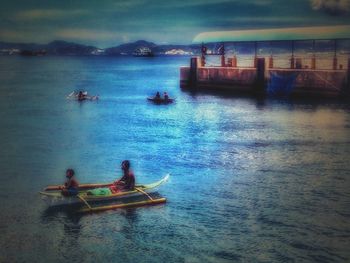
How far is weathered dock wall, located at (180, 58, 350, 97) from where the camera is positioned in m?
33.1

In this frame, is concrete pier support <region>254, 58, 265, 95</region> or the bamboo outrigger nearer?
the bamboo outrigger

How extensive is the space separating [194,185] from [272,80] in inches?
903

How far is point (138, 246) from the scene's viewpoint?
37.9 feet

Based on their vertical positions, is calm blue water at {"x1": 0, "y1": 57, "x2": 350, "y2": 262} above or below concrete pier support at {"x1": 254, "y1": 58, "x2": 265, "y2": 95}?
below

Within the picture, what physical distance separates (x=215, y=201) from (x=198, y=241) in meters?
2.76

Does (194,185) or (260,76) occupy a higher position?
(260,76)

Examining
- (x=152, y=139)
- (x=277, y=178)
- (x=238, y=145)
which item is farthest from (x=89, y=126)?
(x=277, y=178)

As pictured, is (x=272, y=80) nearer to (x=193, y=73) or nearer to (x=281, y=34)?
→ (x=281, y=34)

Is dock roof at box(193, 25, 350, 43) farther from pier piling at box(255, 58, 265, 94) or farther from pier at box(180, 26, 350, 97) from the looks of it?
pier piling at box(255, 58, 265, 94)

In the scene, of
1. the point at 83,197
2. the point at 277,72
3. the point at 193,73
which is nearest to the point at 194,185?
the point at 83,197

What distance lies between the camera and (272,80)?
1460 inches

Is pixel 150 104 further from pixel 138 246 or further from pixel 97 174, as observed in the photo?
pixel 138 246

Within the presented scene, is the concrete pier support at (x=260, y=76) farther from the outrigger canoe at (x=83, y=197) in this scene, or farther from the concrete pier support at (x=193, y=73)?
the outrigger canoe at (x=83, y=197)

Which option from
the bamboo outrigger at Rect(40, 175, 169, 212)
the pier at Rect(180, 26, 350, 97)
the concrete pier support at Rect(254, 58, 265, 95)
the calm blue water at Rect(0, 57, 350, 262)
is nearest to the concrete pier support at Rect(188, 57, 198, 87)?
the pier at Rect(180, 26, 350, 97)
